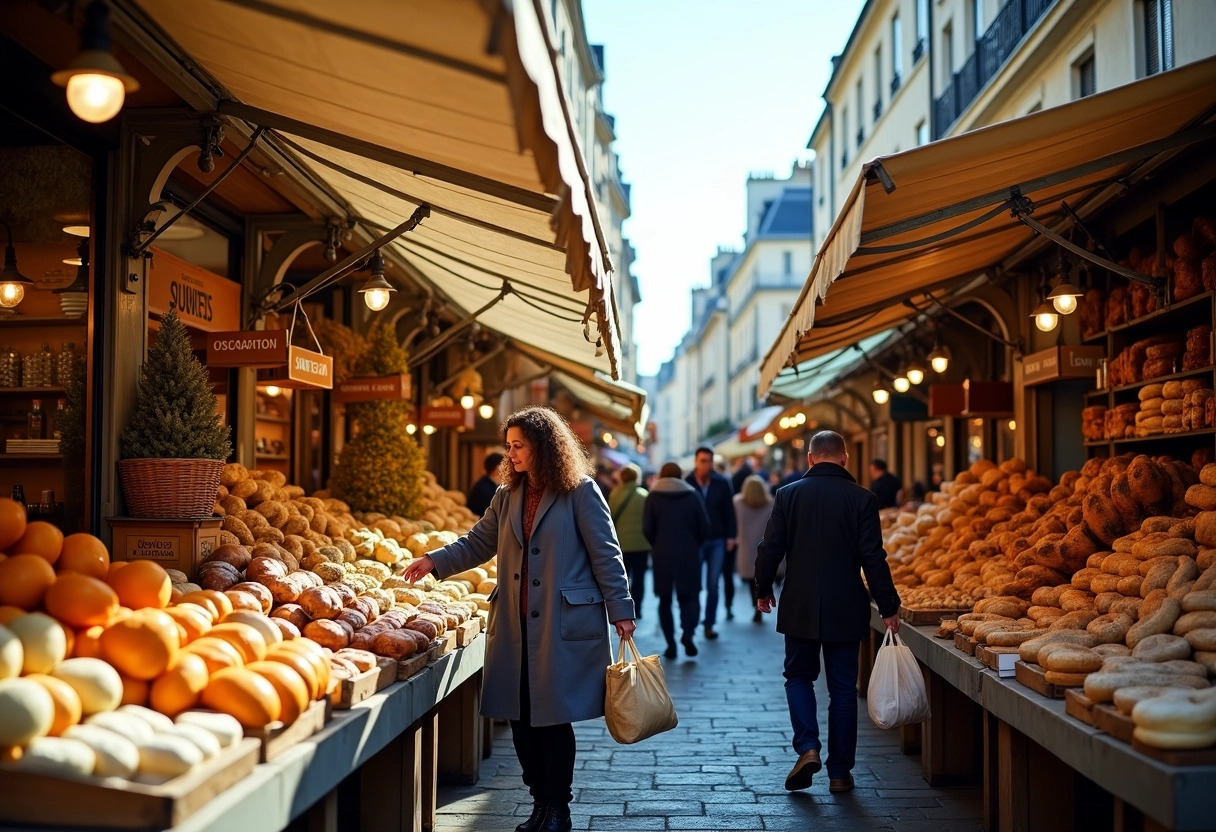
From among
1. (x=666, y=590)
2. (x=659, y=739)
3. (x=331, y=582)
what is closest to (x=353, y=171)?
(x=331, y=582)

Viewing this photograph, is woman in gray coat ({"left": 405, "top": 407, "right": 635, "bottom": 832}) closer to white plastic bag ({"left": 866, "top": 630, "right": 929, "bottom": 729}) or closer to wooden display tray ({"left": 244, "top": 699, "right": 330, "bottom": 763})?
wooden display tray ({"left": 244, "top": 699, "right": 330, "bottom": 763})

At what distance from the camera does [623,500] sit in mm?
13719

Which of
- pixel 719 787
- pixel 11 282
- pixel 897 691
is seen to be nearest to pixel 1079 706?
pixel 897 691

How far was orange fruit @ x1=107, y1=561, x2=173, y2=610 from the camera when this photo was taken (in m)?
4.35

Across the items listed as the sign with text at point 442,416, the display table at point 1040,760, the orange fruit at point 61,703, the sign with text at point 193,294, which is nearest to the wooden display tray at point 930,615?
the display table at point 1040,760

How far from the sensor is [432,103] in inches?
171

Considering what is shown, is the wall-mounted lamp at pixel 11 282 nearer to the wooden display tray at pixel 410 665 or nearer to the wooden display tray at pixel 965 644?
the wooden display tray at pixel 410 665

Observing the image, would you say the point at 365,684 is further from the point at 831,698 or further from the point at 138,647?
the point at 831,698

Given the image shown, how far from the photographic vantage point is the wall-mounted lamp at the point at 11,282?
6.89 metres

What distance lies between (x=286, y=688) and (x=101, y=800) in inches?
35.8

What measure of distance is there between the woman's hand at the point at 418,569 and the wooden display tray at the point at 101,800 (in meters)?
2.49

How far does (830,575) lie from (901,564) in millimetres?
3498

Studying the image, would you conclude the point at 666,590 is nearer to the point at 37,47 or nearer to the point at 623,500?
the point at 623,500

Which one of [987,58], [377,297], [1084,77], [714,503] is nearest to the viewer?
[377,297]
